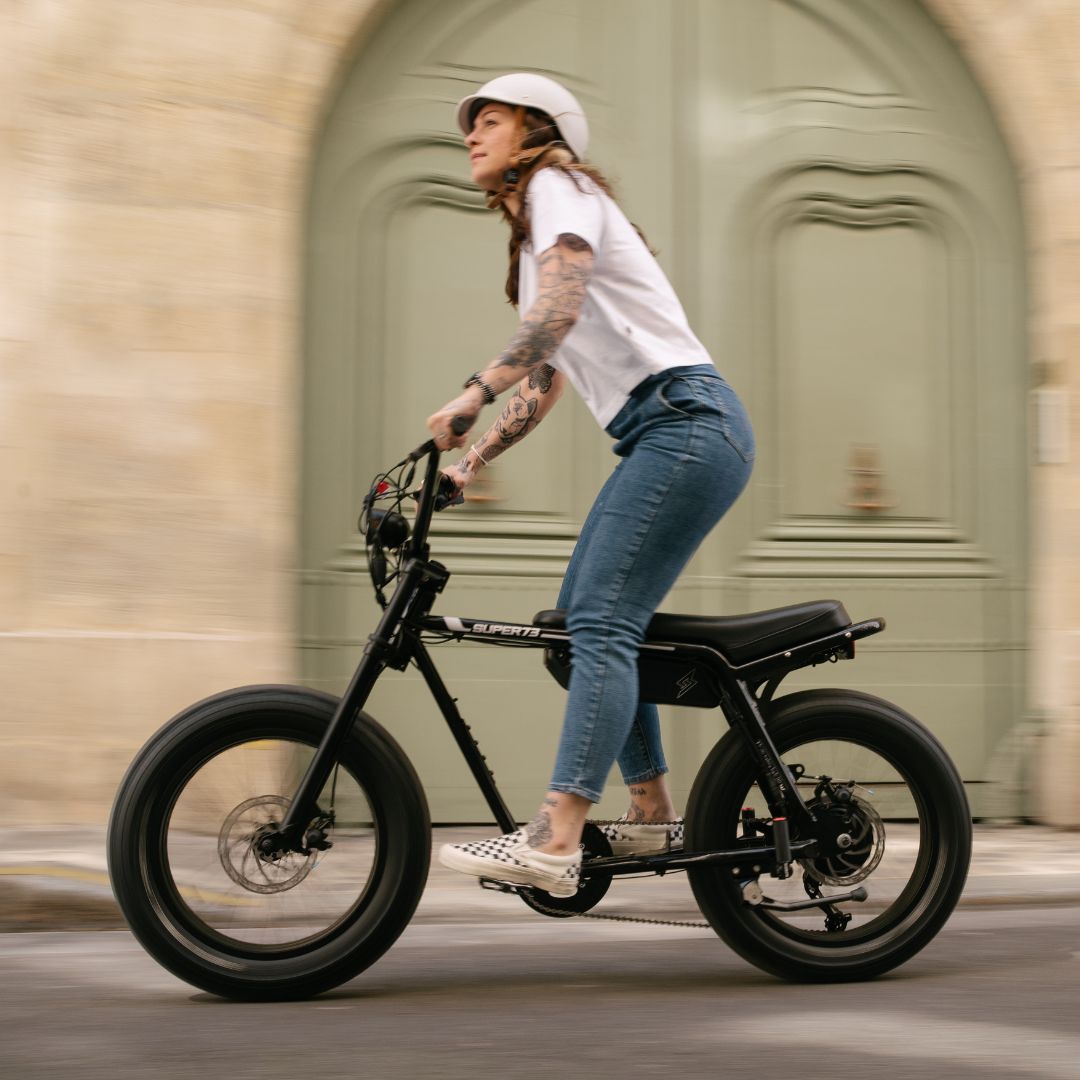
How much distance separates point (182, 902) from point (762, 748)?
1317 millimetres

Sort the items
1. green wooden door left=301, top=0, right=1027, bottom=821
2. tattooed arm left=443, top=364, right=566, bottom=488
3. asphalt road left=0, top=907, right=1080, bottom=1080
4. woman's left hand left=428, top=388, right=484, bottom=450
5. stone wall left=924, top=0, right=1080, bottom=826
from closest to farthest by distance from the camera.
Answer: asphalt road left=0, top=907, right=1080, bottom=1080 → woman's left hand left=428, top=388, right=484, bottom=450 → tattooed arm left=443, top=364, right=566, bottom=488 → green wooden door left=301, top=0, right=1027, bottom=821 → stone wall left=924, top=0, right=1080, bottom=826

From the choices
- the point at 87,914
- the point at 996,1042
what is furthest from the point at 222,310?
the point at 996,1042

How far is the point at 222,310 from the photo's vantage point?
588 cm

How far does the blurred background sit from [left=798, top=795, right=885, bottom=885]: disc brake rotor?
2.41m

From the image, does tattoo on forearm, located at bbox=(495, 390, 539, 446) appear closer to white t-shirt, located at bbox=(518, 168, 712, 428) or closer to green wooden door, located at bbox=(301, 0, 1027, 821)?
white t-shirt, located at bbox=(518, 168, 712, 428)

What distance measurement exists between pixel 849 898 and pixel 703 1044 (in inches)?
27.7

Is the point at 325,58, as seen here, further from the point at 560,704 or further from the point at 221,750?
the point at 221,750

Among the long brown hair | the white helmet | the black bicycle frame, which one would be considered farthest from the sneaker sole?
the white helmet

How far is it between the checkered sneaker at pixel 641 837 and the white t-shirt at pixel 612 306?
0.93m

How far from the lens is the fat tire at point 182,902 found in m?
3.43

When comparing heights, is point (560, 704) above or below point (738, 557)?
below

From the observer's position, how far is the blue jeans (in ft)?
11.7

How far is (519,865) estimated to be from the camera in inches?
137

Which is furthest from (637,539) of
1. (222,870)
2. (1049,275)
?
(1049,275)
